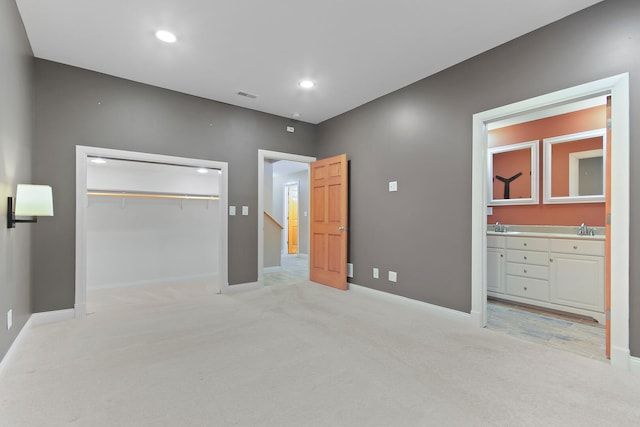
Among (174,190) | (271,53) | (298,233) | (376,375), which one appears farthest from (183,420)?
(298,233)

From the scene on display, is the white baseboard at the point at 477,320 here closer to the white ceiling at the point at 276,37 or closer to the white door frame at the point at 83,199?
the white ceiling at the point at 276,37

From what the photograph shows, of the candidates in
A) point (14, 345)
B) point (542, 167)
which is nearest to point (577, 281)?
point (542, 167)

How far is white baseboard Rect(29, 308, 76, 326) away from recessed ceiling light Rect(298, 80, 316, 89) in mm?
3539

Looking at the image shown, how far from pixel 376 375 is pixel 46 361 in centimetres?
237

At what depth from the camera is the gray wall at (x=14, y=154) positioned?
200 cm

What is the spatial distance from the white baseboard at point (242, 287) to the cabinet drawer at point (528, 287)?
3.38 meters

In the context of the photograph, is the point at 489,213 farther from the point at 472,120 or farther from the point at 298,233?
the point at 298,233

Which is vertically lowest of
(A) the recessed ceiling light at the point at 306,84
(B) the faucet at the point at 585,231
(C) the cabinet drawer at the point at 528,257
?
(C) the cabinet drawer at the point at 528,257

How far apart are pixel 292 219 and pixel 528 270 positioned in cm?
672

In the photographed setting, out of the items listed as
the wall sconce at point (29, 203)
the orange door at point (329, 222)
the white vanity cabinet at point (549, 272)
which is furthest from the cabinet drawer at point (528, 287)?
the wall sconce at point (29, 203)

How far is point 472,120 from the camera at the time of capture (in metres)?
2.98

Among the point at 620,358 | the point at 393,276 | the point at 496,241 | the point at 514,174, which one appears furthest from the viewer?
the point at 514,174

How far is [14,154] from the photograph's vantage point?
231cm

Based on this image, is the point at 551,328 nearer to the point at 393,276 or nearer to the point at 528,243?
the point at 528,243
